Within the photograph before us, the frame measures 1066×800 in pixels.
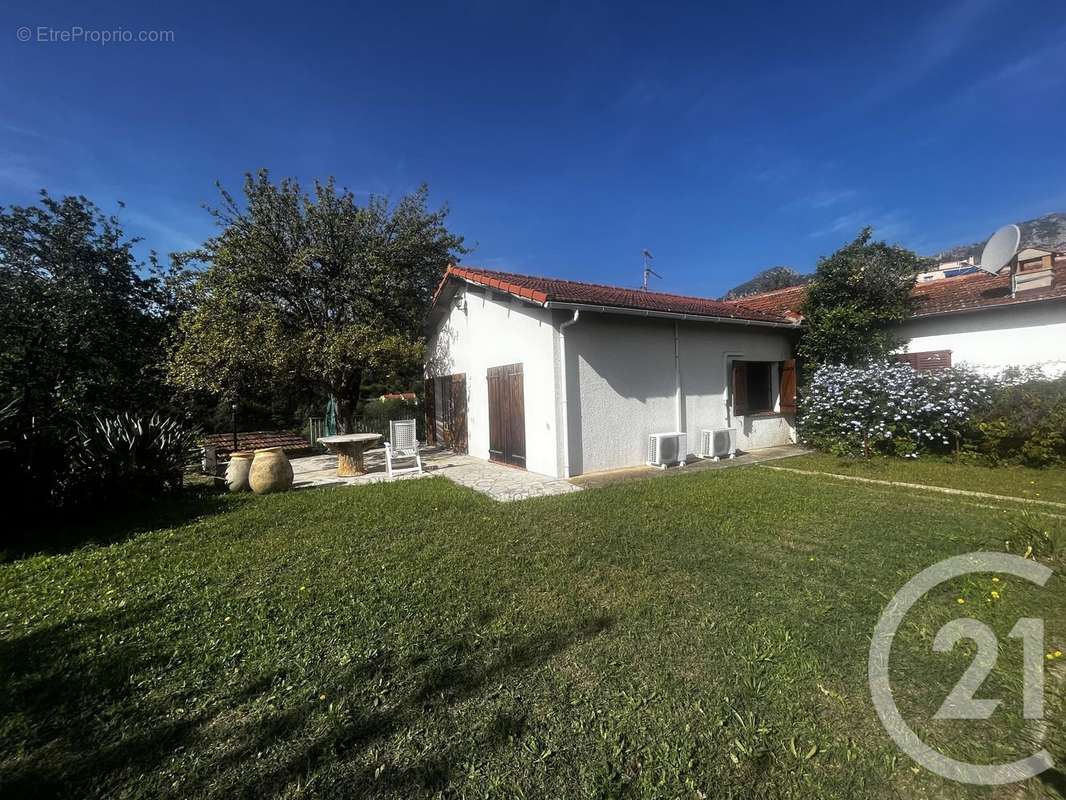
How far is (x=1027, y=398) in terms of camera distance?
26.4 feet

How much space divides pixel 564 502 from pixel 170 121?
9.83 metres

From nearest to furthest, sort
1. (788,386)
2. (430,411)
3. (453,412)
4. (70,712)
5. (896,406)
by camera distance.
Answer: (70,712)
(896,406)
(788,386)
(453,412)
(430,411)

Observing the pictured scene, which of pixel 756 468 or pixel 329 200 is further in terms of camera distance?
pixel 329 200

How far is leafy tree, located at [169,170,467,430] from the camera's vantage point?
994cm

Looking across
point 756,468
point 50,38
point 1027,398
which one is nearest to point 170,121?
point 50,38

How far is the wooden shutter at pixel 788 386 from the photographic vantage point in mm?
11625

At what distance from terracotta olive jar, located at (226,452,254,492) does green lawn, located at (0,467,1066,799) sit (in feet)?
10.3

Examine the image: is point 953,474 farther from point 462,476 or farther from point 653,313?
point 462,476

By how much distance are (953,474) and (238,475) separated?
13.0 meters

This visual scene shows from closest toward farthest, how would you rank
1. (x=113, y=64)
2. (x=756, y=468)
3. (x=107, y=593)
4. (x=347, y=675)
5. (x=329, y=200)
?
(x=347, y=675) → (x=107, y=593) → (x=113, y=64) → (x=756, y=468) → (x=329, y=200)

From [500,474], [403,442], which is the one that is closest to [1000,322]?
[500,474]

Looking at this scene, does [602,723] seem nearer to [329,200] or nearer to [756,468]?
[756,468]

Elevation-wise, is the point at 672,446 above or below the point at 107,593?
above

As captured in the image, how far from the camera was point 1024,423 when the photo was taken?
26.3ft
